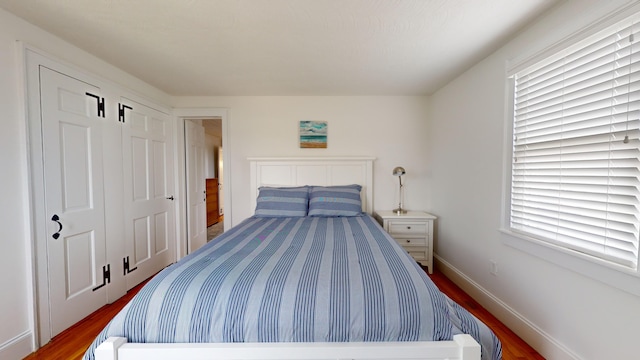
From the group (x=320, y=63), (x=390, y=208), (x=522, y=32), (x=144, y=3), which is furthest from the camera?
(x=390, y=208)

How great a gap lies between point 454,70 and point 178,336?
2.91 m

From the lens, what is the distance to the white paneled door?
3.25 m

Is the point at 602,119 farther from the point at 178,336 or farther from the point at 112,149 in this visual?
the point at 112,149

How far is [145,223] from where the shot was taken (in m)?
2.62

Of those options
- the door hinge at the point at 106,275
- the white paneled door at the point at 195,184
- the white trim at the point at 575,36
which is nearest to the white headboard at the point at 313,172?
the white paneled door at the point at 195,184

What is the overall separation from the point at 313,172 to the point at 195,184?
5.75 feet

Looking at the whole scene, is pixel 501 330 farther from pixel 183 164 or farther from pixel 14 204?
pixel 183 164

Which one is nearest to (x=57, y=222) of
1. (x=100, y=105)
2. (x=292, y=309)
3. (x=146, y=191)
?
(x=146, y=191)

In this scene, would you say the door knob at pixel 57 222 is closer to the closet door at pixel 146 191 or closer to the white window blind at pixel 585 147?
the closet door at pixel 146 191

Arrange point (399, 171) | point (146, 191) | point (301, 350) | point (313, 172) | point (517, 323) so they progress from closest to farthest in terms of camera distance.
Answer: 1. point (301, 350)
2. point (517, 323)
3. point (146, 191)
4. point (399, 171)
5. point (313, 172)

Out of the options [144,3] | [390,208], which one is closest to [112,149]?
[144,3]

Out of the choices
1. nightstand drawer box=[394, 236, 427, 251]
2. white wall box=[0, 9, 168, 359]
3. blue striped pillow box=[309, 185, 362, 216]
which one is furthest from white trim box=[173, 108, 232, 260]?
nightstand drawer box=[394, 236, 427, 251]

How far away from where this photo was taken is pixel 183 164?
3.16 meters

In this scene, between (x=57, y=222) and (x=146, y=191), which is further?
(x=146, y=191)
